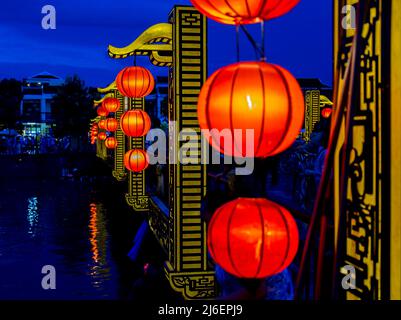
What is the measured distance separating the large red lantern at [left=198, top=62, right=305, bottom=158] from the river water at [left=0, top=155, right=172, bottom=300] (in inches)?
117

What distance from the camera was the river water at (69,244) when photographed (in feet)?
25.0

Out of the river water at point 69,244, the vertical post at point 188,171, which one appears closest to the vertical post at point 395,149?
the river water at point 69,244

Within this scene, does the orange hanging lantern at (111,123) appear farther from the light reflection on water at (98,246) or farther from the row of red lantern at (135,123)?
the row of red lantern at (135,123)

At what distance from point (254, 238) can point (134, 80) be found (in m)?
7.25

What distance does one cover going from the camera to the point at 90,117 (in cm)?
4619

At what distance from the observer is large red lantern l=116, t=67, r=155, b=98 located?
9.88 m

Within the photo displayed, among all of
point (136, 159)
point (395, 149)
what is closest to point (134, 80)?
point (136, 159)

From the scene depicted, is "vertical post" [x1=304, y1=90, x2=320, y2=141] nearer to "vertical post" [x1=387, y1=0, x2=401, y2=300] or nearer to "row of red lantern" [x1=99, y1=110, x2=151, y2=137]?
"row of red lantern" [x1=99, y1=110, x2=151, y2=137]

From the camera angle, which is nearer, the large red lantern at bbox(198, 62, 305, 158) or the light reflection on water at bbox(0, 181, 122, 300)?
the large red lantern at bbox(198, 62, 305, 158)

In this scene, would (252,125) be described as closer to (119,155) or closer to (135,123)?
(135,123)

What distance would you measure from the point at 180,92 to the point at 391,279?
4544 millimetres

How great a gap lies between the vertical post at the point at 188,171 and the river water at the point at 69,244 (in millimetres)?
935

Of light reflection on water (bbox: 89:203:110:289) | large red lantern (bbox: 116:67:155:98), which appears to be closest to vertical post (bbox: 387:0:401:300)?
light reflection on water (bbox: 89:203:110:289)

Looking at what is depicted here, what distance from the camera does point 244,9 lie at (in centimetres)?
302
